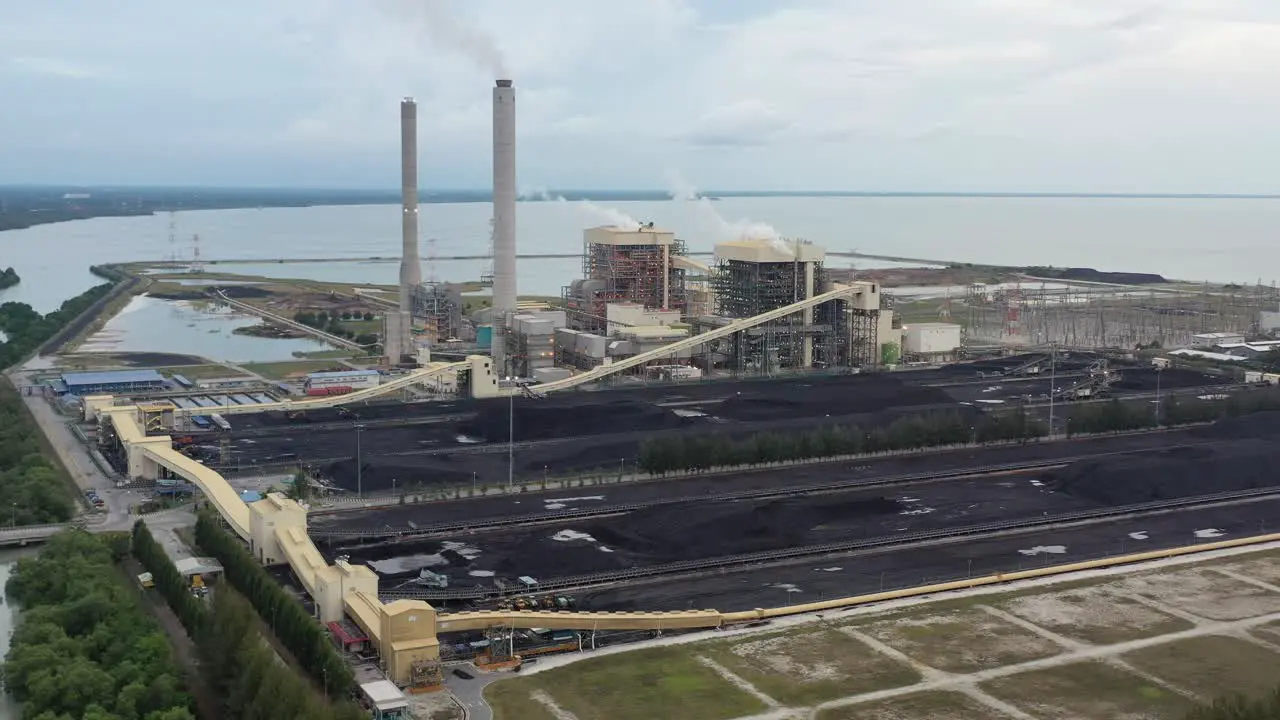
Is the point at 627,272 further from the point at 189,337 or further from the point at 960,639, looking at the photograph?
the point at 960,639

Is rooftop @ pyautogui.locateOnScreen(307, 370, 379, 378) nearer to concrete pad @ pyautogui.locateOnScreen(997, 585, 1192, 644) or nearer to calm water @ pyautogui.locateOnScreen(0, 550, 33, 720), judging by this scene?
calm water @ pyautogui.locateOnScreen(0, 550, 33, 720)

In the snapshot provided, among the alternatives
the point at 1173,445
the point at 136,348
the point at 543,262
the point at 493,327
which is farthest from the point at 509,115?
the point at 543,262

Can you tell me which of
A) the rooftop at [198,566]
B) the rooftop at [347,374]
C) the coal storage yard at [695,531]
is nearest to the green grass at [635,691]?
the coal storage yard at [695,531]

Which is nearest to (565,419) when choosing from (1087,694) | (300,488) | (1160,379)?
(300,488)

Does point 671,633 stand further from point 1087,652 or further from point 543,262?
point 543,262

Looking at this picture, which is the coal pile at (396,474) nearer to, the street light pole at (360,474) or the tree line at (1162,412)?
the street light pole at (360,474)

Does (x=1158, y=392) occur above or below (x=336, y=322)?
below
